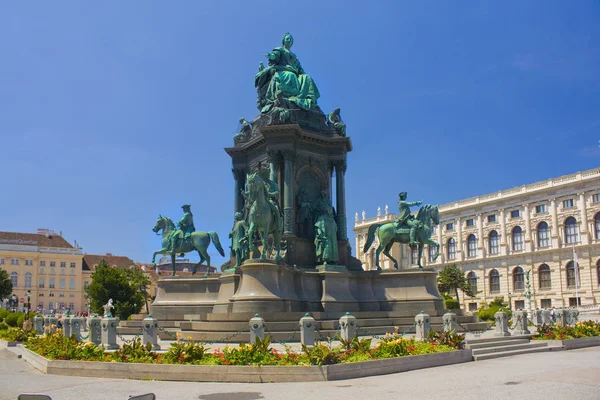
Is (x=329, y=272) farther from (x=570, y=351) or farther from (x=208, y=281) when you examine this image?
(x=570, y=351)

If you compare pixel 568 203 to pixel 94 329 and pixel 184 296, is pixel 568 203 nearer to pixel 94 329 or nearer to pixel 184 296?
pixel 184 296

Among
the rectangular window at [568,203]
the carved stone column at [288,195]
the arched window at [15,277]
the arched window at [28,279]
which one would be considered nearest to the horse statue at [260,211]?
the carved stone column at [288,195]

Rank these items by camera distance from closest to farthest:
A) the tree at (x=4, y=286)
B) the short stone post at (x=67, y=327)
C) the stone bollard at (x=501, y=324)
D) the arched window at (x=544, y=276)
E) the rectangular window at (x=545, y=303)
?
the short stone post at (x=67, y=327) → the stone bollard at (x=501, y=324) → the tree at (x=4, y=286) → the rectangular window at (x=545, y=303) → the arched window at (x=544, y=276)

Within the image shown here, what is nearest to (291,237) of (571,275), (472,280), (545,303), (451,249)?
(571,275)

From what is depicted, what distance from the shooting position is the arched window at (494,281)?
338 ft

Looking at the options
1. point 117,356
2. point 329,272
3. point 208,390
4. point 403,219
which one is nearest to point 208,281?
point 329,272

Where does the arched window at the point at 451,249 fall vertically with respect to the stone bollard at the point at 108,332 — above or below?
above

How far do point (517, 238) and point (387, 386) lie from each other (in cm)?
9363

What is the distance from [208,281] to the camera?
→ 29.2 m

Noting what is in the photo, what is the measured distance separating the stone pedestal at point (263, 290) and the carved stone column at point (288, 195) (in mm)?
3523

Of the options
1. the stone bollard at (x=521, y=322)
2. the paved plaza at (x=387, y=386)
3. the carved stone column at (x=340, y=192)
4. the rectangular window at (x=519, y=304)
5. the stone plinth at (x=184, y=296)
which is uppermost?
the carved stone column at (x=340, y=192)

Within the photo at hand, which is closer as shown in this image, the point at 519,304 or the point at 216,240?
the point at 216,240

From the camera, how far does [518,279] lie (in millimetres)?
99312

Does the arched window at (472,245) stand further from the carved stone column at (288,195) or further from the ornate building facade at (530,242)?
the carved stone column at (288,195)
